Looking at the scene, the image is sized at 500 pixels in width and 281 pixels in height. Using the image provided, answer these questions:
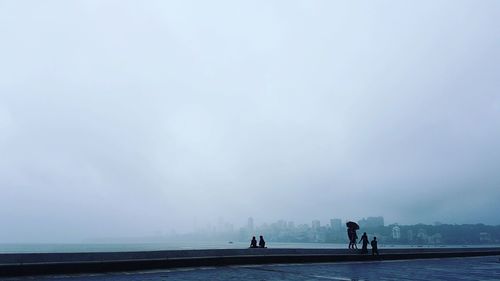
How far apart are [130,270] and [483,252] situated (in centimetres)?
2977

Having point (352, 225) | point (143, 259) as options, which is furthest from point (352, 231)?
point (143, 259)

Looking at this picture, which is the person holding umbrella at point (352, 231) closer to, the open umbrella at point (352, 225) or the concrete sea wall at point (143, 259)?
the open umbrella at point (352, 225)

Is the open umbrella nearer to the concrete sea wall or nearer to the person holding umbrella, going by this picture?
the person holding umbrella

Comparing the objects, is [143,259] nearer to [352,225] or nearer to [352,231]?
[352,231]

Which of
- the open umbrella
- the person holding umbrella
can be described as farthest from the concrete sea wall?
the open umbrella

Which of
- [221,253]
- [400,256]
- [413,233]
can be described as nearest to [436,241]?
[413,233]

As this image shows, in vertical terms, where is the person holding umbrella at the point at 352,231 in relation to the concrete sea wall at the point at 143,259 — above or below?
above

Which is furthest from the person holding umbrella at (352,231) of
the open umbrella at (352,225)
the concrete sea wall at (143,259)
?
the concrete sea wall at (143,259)

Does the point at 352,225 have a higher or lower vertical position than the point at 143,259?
higher

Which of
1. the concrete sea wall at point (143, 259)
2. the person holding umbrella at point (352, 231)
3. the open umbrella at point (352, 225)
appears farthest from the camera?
the open umbrella at point (352, 225)

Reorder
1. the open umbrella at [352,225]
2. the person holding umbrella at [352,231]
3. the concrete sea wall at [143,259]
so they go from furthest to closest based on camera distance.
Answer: the open umbrella at [352,225], the person holding umbrella at [352,231], the concrete sea wall at [143,259]

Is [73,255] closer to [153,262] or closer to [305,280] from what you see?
[153,262]

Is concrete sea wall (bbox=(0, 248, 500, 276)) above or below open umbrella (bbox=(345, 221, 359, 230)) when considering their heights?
below

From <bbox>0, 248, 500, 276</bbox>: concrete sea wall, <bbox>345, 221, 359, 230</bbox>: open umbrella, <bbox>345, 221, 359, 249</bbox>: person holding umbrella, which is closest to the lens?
<bbox>0, 248, 500, 276</bbox>: concrete sea wall
